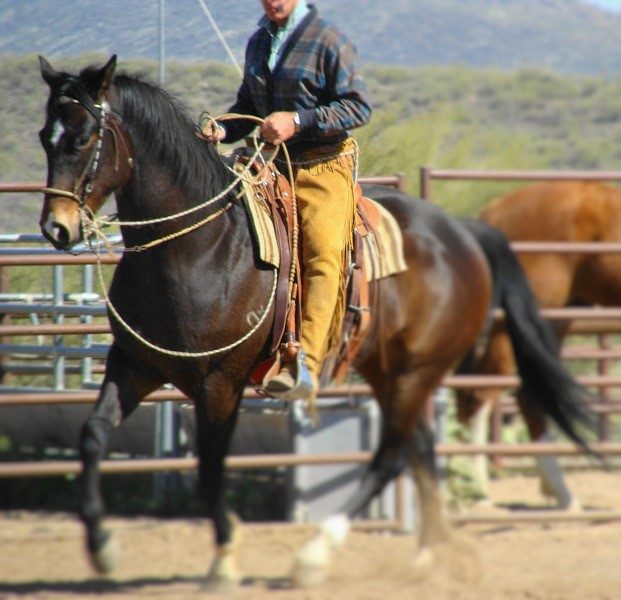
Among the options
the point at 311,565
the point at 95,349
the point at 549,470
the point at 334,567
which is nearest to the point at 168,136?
the point at 95,349

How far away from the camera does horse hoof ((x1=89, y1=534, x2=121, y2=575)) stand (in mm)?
4406

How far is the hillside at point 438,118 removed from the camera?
6008mm

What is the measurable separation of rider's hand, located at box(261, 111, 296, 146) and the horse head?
61cm

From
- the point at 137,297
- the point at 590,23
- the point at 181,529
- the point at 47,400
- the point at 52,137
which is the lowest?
the point at 181,529

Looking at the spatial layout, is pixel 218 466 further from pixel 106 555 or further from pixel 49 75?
pixel 49 75

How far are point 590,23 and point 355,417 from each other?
4742 centimetres

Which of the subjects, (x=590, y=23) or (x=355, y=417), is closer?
(x=355, y=417)

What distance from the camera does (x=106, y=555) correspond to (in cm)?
442

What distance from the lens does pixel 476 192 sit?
13727 millimetres

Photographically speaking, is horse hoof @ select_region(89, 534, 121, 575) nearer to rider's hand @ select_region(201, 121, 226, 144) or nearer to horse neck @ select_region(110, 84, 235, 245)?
horse neck @ select_region(110, 84, 235, 245)

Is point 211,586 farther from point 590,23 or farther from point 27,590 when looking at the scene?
point 590,23

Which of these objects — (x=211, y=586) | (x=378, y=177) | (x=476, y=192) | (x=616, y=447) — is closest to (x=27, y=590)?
(x=211, y=586)

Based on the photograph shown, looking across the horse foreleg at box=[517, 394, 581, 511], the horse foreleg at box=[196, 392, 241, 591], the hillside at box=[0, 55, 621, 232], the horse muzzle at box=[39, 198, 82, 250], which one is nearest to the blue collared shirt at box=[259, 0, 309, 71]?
the hillside at box=[0, 55, 621, 232]

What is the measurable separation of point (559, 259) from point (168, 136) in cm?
407
